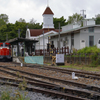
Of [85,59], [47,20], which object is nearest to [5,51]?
[85,59]

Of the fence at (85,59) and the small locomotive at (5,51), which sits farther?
the small locomotive at (5,51)

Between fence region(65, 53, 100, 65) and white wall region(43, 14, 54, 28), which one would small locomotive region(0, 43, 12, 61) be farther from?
white wall region(43, 14, 54, 28)

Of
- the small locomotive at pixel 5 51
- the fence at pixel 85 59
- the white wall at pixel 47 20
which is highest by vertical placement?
the white wall at pixel 47 20

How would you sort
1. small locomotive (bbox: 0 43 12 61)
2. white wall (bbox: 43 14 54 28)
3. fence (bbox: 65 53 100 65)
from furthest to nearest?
white wall (bbox: 43 14 54 28)
small locomotive (bbox: 0 43 12 61)
fence (bbox: 65 53 100 65)

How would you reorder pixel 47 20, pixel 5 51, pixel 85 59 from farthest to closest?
pixel 47 20 < pixel 5 51 < pixel 85 59

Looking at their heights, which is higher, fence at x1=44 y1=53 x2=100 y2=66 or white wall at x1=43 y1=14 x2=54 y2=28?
white wall at x1=43 y1=14 x2=54 y2=28

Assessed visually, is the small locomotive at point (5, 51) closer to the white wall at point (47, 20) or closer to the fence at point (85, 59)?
the fence at point (85, 59)

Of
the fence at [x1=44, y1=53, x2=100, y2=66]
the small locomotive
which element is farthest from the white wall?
the fence at [x1=44, y1=53, x2=100, y2=66]

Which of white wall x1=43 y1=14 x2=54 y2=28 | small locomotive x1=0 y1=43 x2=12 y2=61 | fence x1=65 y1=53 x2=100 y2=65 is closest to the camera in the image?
fence x1=65 y1=53 x2=100 y2=65

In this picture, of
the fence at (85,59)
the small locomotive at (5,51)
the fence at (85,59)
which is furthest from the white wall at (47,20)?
the fence at (85,59)

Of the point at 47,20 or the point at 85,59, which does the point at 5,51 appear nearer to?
the point at 85,59

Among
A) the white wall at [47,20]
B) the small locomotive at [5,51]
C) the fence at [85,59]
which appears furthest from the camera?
the white wall at [47,20]

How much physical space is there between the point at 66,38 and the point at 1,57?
409 inches

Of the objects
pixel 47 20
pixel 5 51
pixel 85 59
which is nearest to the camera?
pixel 85 59
